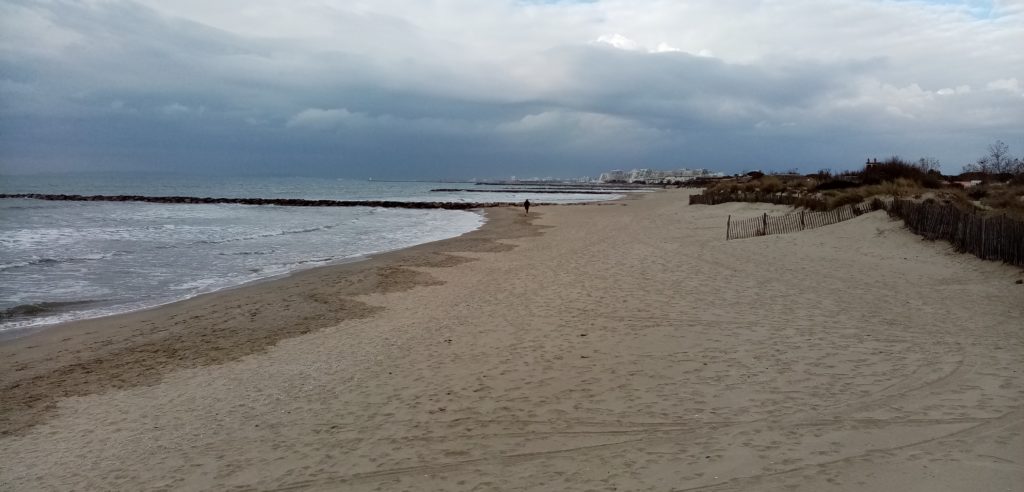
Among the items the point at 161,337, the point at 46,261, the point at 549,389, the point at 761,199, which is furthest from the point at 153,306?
the point at 761,199

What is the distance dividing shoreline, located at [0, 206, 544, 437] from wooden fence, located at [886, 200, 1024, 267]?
11865 mm

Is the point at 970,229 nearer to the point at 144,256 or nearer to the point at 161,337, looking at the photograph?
the point at 161,337

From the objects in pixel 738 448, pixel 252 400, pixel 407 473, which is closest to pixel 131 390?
pixel 252 400

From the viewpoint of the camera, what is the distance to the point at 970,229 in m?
12.8

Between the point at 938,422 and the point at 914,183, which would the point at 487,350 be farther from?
the point at 914,183

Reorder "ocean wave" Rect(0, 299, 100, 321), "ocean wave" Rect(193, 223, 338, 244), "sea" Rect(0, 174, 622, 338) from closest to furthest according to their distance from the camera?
"ocean wave" Rect(0, 299, 100, 321)
"sea" Rect(0, 174, 622, 338)
"ocean wave" Rect(193, 223, 338, 244)

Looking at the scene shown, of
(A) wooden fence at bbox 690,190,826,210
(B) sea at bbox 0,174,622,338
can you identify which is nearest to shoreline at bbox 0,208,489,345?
(B) sea at bbox 0,174,622,338

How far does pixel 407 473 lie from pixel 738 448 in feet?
8.25

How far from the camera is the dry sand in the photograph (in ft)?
14.6

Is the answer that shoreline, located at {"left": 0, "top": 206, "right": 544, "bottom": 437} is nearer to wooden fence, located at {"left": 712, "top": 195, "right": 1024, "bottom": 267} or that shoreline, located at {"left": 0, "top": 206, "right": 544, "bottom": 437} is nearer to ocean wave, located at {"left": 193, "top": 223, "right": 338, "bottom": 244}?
ocean wave, located at {"left": 193, "top": 223, "right": 338, "bottom": 244}

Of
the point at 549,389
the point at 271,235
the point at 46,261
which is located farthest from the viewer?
the point at 271,235

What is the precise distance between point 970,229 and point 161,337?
15762mm

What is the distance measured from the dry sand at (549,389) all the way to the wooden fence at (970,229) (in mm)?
415

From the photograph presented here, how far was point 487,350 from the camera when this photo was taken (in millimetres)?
7730
